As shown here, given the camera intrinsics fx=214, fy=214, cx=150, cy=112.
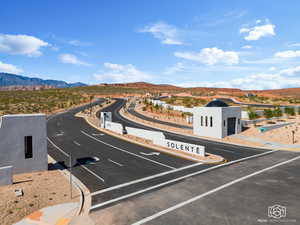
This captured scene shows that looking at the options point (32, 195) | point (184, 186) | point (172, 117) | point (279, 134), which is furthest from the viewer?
point (172, 117)

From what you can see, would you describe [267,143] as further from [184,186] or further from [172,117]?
[172,117]

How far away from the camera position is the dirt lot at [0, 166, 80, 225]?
12305 mm

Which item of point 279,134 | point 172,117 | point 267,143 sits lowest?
point 267,143

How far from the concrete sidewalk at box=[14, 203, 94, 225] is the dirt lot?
1.71 feet

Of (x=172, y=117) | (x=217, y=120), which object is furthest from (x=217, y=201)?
(x=172, y=117)

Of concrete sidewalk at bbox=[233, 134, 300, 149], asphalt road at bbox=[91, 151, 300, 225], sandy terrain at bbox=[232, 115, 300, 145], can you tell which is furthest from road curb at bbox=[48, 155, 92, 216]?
sandy terrain at bbox=[232, 115, 300, 145]

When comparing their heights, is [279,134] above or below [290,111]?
below

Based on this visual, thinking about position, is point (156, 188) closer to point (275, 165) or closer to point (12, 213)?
point (12, 213)

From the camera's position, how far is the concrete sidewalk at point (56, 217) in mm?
11469

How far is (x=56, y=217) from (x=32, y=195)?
A: 12.4ft

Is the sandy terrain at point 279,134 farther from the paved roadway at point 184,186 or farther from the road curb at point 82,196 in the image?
the road curb at point 82,196

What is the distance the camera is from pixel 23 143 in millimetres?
19016

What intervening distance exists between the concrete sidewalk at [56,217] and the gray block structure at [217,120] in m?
28.9

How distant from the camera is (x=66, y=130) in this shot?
140 ft
